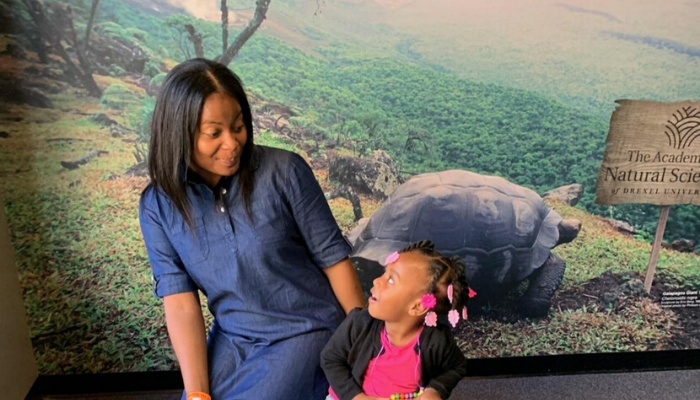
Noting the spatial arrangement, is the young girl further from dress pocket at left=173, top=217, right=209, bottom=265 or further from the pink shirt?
dress pocket at left=173, top=217, right=209, bottom=265

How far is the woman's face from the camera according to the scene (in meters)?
1.09

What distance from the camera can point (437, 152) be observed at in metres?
1.96

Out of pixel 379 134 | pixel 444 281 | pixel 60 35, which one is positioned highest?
pixel 60 35

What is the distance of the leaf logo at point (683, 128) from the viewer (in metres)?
1.98

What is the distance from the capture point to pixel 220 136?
1113mm

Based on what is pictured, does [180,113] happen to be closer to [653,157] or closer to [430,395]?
[430,395]

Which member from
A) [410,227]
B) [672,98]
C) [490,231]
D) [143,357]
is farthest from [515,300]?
[143,357]

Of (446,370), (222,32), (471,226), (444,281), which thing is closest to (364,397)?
(446,370)

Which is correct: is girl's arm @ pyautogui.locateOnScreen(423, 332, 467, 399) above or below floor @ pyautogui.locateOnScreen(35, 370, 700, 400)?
above

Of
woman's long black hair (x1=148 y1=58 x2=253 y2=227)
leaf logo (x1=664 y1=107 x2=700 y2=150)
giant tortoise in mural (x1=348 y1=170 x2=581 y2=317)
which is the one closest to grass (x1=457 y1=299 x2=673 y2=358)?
giant tortoise in mural (x1=348 y1=170 x2=581 y2=317)

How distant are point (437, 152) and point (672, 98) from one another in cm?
85

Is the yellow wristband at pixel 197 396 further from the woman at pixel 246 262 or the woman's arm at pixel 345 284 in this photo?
the woman's arm at pixel 345 284

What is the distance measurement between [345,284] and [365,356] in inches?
7.2

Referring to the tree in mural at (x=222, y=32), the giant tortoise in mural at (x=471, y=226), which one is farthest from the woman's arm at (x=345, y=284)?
the tree in mural at (x=222, y=32)
